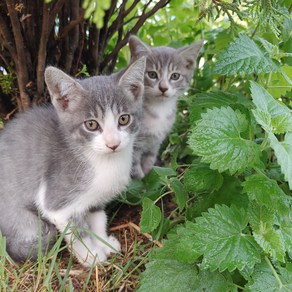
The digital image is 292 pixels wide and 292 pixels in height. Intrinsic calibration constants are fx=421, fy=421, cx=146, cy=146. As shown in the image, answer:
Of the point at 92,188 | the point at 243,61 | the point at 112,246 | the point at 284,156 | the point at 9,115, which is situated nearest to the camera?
the point at 284,156

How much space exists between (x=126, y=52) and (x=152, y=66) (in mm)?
438

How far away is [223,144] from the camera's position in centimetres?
124

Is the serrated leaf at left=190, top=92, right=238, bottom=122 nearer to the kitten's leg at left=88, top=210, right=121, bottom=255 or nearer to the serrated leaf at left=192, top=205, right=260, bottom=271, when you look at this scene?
the serrated leaf at left=192, top=205, right=260, bottom=271

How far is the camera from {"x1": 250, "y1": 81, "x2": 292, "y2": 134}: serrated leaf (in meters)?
1.22

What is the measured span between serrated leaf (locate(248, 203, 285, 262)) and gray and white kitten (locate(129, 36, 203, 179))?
811 millimetres

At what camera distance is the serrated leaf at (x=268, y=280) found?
1.23 meters

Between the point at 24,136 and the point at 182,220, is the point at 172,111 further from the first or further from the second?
the point at 24,136

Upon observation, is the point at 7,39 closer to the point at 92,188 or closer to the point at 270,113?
the point at 92,188

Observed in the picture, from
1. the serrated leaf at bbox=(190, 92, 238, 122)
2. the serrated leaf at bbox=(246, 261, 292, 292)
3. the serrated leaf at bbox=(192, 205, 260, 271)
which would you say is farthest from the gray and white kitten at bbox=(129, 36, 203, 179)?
the serrated leaf at bbox=(246, 261, 292, 292)

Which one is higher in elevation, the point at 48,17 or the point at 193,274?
the point at 48,17

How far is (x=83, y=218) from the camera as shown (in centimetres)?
172

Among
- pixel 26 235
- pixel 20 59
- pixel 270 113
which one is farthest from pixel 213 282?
pixel 20 59

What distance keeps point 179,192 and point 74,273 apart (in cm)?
52

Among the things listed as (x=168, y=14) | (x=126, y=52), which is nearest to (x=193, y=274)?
(x=126, y=52)
